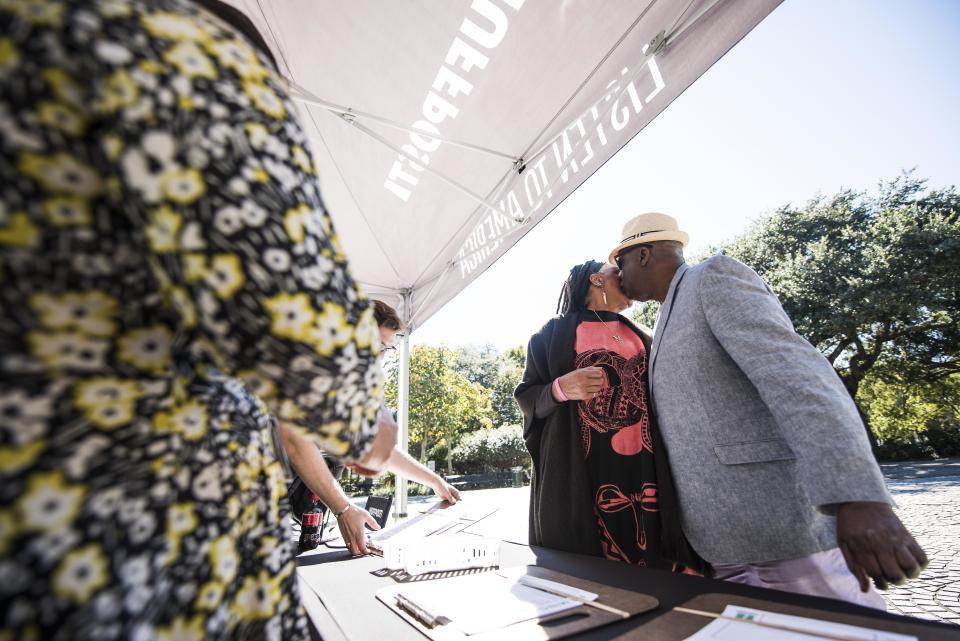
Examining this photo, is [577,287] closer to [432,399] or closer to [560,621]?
[560,621]

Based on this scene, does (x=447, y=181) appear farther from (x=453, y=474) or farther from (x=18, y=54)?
(x=453, y=474)

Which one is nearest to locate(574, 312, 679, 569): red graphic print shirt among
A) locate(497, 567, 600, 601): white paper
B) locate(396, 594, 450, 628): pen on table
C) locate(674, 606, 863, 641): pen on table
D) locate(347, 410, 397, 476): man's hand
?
locate(497, 567, 600, 601): white paper

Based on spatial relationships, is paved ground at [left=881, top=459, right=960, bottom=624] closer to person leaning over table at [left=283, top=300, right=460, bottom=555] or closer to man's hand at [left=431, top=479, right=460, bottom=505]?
man's hand at [left=431, top=479, right=460, bottom=505]

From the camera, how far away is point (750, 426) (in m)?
1.32

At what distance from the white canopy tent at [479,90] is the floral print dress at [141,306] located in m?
2.15

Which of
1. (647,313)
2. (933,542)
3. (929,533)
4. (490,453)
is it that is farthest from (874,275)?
(490,453)

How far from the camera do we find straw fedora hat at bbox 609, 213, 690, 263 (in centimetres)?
193

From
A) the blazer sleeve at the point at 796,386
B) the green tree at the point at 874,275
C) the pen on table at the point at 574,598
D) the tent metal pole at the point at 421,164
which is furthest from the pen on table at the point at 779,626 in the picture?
the green tree at the point at 874,275

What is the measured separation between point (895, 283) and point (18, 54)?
19.2 metres

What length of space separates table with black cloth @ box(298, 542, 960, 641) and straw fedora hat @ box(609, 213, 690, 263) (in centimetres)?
139

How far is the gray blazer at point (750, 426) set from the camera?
3.23ft

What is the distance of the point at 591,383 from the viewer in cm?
169

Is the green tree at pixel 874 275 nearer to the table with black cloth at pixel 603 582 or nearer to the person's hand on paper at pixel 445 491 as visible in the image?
the person's hand on paper at pixel 445 491

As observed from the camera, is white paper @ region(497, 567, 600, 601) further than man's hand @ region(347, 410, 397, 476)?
Yes
